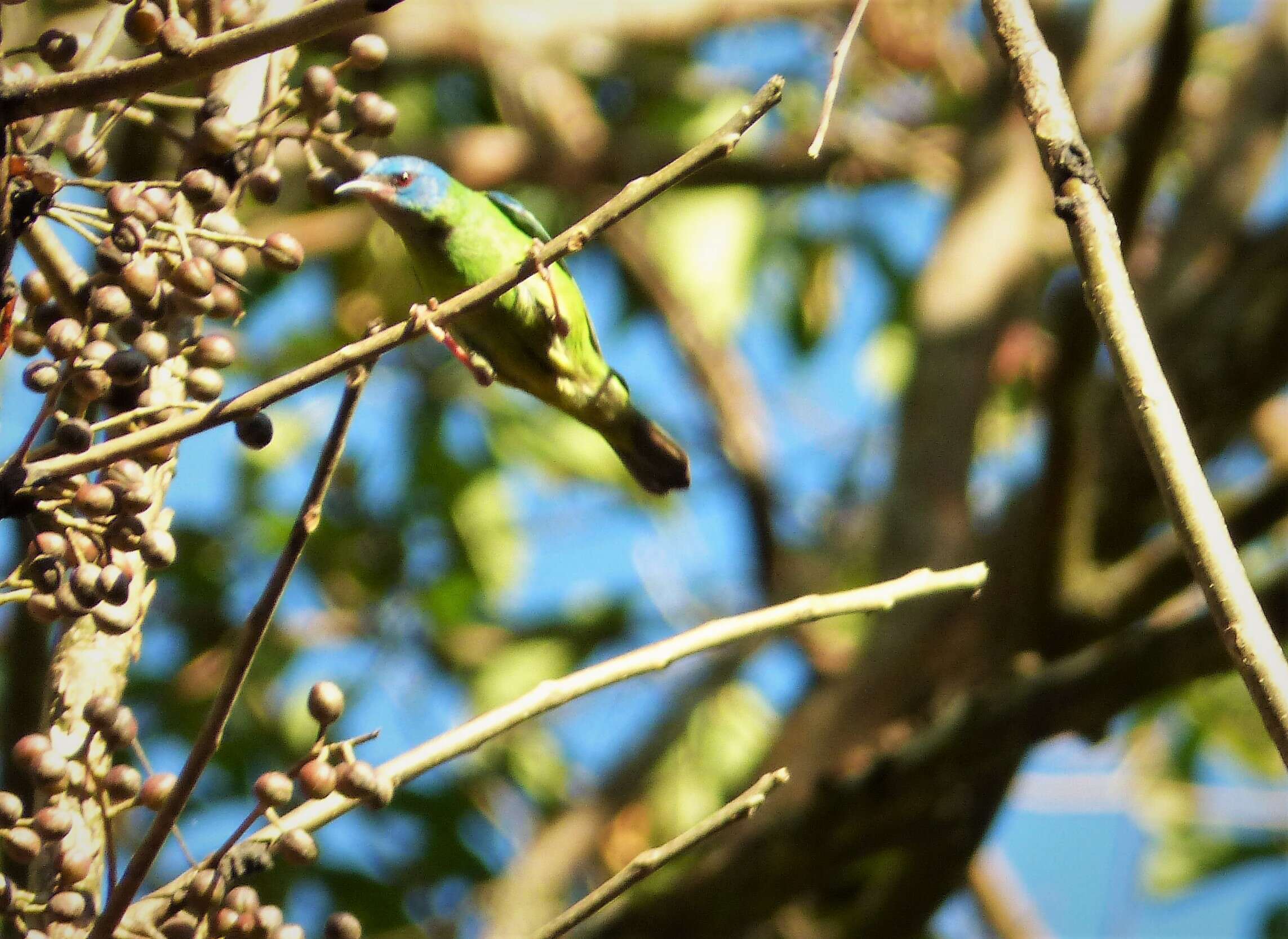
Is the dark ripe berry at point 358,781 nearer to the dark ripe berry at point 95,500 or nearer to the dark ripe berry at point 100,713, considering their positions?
the dark ripe berry at point 100,713

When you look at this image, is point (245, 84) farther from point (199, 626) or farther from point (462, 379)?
point (462, 379)

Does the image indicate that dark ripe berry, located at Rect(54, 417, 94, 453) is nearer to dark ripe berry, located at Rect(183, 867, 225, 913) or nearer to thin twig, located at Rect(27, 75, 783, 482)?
thin twig, located at Rect(27, 75, 783, 482)

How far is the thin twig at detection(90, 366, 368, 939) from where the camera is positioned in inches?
57.9

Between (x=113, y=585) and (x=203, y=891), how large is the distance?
1.12 ft

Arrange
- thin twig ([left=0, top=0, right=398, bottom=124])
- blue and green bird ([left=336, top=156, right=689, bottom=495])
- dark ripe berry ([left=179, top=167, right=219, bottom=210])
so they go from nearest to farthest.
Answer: thin twig ([left=0, top=0, right=398, bottom=124]) < dark ripe berry ([left=179, top=167, right=219, bottom=210]) < blue and green bird ([left=336, top=156, right=689, bottom=495])

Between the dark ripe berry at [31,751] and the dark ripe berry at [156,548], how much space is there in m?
0.23

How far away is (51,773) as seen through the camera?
5.50ft

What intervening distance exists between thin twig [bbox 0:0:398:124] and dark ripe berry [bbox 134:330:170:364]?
1.27 feet

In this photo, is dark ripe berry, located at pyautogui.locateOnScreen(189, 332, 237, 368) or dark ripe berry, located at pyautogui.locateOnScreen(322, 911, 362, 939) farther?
dark ripe berry, located at pyautogui.locateOnScreen(189, 332, 237, 368)

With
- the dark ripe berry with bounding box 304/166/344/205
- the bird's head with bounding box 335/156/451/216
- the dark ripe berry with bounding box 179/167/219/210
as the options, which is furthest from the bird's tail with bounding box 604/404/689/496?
the dark ripe berry with bounding box 179/167/219/210

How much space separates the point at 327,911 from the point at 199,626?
4.84ft

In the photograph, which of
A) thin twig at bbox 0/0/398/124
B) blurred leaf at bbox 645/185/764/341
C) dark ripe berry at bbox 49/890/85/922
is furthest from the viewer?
blurred leaf at bbox 645/185/764/341

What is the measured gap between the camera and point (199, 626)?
5.91 meters

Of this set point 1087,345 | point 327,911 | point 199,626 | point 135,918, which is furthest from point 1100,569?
point 135,918
